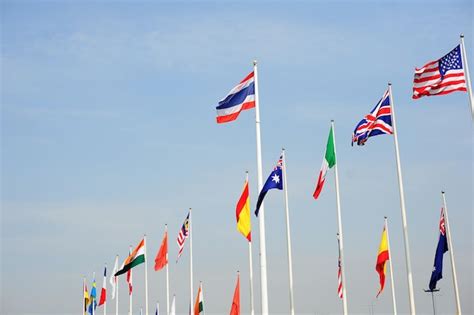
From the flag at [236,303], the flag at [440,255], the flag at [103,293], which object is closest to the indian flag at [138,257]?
the flag at [236,303]

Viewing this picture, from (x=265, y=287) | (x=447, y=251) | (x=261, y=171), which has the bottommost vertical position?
(x=265, y=287)

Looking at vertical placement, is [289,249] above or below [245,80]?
below

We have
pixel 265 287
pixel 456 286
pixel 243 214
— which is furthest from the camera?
pixel 456 286

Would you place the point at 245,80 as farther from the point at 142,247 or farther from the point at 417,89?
the point at 142,247

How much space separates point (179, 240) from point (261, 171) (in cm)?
1959

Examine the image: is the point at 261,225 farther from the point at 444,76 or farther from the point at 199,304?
the point at 199,304

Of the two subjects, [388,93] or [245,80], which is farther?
[388,93]

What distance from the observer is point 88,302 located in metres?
60.7

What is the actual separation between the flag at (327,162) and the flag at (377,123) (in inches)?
86.4

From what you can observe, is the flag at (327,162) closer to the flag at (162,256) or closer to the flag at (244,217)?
the flag at (244,217)

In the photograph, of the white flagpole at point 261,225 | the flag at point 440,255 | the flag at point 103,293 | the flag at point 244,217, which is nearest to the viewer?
the white flagpole at point 261,225

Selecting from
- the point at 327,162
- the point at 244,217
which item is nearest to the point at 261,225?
the point at 244,217

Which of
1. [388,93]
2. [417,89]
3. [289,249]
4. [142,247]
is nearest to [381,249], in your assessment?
[289,249]

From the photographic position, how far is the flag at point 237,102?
982 inches
